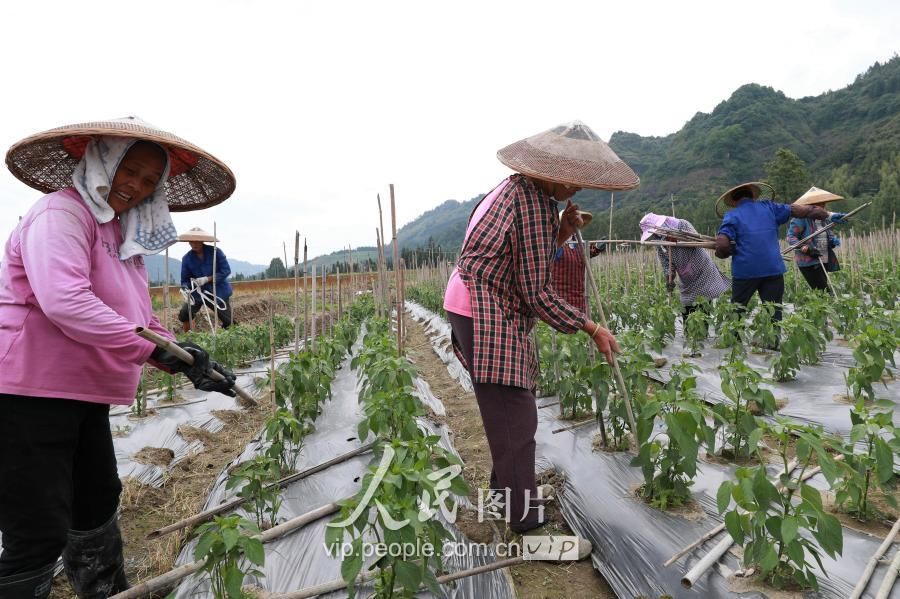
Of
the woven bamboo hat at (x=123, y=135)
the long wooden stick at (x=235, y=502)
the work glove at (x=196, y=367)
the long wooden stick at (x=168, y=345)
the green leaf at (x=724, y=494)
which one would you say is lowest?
the long wooden stick at (x=235, y=502)

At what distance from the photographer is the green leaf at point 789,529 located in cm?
162

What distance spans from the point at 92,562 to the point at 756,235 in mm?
5447

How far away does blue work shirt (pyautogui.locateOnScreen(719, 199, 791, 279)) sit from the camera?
486 cm

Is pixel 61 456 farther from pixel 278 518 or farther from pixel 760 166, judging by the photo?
pixel 760 166

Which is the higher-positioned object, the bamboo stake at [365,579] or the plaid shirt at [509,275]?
the plaid shirt at [509,275]

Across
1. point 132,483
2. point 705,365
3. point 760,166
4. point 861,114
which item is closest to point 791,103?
point 861,114

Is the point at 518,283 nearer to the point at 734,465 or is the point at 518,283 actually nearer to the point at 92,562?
the point at 734,465

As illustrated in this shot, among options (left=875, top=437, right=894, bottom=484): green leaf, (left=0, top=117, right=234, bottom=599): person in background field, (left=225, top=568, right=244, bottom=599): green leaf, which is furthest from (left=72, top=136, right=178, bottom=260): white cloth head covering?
(left=875, top=437, right=894, bottom=484): green leaf

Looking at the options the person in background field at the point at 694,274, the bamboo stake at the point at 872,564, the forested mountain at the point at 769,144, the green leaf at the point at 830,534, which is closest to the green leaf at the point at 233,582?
the green leaf at the point at 830,534

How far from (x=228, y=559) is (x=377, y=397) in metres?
1.27

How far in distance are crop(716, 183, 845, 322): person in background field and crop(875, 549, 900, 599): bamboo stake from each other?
340 centimetres

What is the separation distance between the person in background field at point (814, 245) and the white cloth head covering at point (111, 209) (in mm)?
6901

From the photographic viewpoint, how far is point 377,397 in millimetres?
2834

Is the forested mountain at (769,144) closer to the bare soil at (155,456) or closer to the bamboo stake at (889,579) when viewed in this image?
the bare soil at (155,456)
